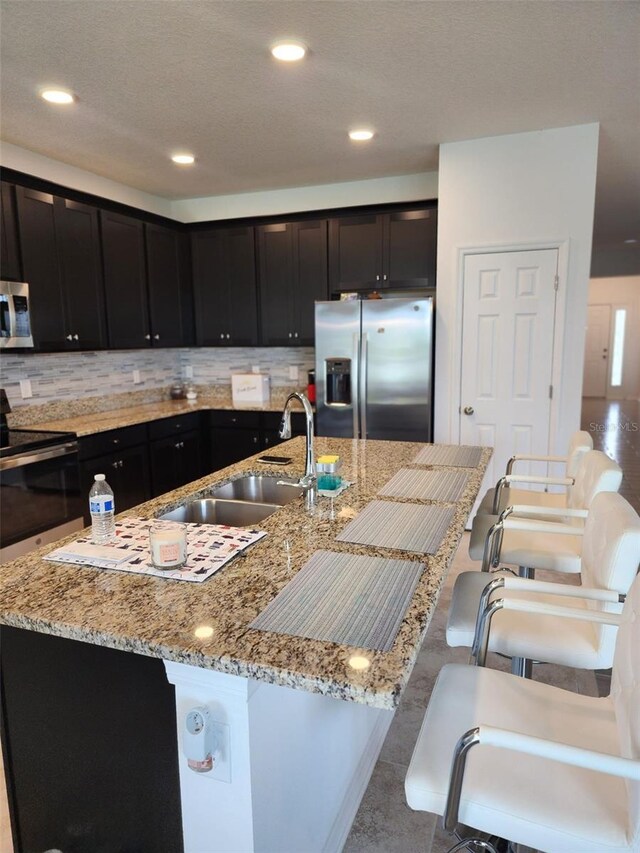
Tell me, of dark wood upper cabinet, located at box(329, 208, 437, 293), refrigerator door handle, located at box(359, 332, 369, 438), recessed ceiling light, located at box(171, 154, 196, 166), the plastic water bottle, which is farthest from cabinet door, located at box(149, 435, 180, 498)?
the plastic water bottle

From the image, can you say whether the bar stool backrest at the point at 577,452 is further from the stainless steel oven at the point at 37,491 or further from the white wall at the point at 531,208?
the stainless steel oven at the point at 37,491

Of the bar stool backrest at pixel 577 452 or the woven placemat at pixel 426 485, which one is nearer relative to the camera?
the woven placemat at pixel 426 485

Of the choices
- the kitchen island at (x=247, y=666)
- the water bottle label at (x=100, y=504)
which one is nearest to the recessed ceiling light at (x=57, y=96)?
the water bottle label at (x=100, y=504)

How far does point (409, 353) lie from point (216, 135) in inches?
72.9

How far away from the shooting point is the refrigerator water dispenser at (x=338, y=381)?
13.3 ft

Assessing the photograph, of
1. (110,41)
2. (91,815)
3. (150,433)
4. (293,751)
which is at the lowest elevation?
(91,815)

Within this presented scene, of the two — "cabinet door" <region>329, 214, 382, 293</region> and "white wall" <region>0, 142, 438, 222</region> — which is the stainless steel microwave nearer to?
"white wall" <region>0, 142, 438, 222</region>

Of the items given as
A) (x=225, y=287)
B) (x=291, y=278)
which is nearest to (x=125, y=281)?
(x=225, y=287)

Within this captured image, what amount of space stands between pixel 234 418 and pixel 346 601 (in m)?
3.63

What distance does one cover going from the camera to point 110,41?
7.38 feet

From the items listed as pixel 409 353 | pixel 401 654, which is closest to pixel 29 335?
pixel 409 353

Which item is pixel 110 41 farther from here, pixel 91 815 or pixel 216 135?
pixel 91 815

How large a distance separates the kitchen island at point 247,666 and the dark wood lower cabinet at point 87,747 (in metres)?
0.08

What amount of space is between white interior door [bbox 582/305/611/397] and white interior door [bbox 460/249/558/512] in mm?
8185
